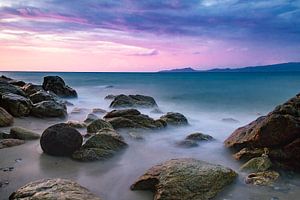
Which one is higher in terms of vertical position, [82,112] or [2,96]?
[2,96]

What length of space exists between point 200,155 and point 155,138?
2.07 m

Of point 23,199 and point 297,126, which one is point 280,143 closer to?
point 297,126

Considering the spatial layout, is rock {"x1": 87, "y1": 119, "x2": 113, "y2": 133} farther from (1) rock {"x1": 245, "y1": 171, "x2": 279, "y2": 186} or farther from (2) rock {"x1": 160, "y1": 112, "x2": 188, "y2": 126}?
(1) rock {"x1": 245, "y1": 171, "x2": 279, "y2": 186}

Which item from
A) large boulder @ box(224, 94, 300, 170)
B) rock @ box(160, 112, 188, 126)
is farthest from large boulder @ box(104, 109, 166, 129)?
large boulder @ box(224, 94, 300, 170)

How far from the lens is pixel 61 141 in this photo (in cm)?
727

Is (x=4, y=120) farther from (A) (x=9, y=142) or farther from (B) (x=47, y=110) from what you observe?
(B) (x=47, y=110)

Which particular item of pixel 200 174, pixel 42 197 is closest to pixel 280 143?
pixel 200 174

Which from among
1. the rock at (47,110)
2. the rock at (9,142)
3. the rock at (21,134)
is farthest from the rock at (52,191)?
the rock at (47,110)

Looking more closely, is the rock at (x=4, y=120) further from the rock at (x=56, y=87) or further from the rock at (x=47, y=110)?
the rock at (x=56, y=87)

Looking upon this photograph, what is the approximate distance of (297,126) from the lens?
6.84 metres

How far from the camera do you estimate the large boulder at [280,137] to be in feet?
21.5

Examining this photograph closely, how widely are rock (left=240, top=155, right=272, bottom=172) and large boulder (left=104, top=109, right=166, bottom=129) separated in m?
4.65

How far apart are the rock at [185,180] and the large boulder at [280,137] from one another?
4.19 feet

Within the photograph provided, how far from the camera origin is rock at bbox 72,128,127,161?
23.3 ft
